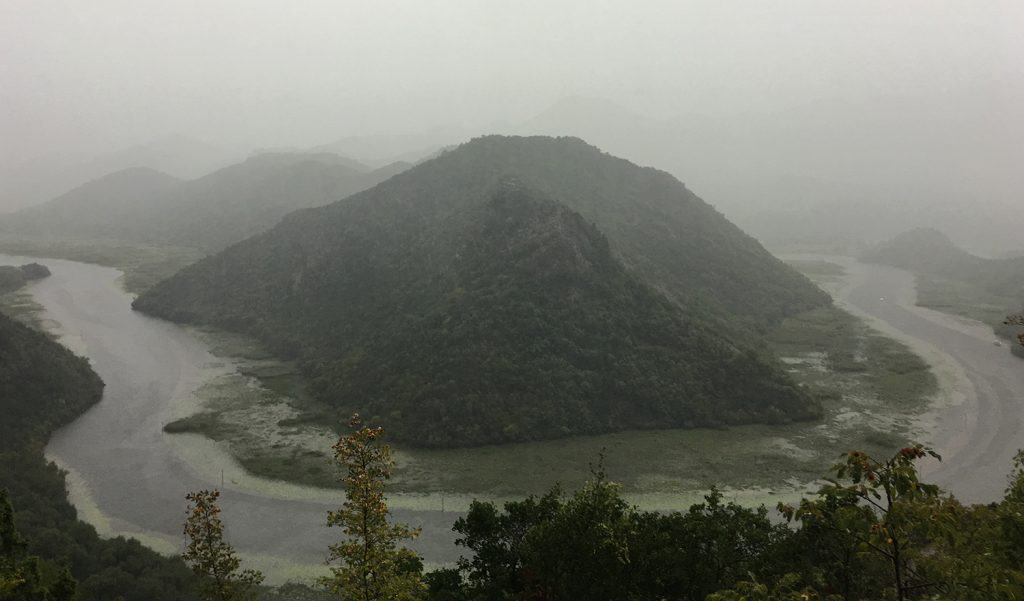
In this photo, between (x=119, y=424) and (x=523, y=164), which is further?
(x=523, y=164)

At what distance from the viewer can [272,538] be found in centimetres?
4956

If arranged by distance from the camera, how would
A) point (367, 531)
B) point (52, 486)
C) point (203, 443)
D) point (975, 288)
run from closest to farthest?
1. point (367, 531)
2. point (52, 486)
3. point (203, 443)
4. point (975, 288)

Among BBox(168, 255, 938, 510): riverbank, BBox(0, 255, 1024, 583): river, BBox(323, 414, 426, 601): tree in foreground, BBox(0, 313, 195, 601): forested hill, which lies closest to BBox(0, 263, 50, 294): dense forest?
BBox(0, 255, 1024, 583): river

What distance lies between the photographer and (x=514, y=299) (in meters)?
84.4

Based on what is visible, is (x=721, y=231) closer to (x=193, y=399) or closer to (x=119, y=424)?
(x=193, y=399)

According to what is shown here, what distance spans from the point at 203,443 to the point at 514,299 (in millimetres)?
43807

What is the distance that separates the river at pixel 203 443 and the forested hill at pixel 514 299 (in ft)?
45.5

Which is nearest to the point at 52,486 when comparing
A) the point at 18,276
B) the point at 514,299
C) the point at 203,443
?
the point at 203,443

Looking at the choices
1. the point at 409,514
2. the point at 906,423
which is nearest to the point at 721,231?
the point at 906,423

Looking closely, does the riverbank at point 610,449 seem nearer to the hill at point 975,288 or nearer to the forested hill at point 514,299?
the forested hill at point 514,299

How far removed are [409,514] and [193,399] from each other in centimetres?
4493

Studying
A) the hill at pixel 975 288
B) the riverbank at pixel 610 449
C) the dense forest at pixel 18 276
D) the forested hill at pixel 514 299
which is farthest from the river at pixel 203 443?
the dense forest at pixel 18 276

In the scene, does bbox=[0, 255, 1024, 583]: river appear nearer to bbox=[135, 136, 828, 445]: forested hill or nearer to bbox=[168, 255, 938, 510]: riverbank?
bbox=[168, 255, 938, 510]: riverbank

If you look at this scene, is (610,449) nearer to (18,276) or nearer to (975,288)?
(975,288)
